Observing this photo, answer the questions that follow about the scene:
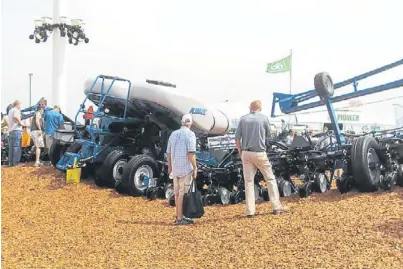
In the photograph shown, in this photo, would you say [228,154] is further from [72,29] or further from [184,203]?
[72,29]

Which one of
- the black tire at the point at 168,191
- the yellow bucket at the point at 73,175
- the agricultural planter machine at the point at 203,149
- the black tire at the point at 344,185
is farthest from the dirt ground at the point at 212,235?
the yellow bucket at the point at 73,175

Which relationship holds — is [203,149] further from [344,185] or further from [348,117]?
[348,117]

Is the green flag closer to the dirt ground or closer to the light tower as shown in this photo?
the light tower

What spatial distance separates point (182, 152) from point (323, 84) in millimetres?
3702

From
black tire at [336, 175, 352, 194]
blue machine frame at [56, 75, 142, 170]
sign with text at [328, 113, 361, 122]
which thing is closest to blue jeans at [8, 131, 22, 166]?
blue machine frame at [56, 75, 142, 170]

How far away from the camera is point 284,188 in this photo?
9266 millimetres

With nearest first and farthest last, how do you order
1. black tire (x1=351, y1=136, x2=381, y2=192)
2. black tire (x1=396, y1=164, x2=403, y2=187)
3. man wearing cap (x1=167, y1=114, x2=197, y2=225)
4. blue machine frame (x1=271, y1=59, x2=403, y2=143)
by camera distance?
man wearing cap (x1=167, y1=114, x2=197, y2=225) → black tire (x1=351, y1=136, x2=381, y2=192) → black tire (x1=396, y1=164, x2=403, y2=187) → blue machine frame (x1=271, y1=59, x2=403, y2=143)

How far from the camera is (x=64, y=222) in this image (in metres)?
7.46

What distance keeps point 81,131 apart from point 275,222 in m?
6.80

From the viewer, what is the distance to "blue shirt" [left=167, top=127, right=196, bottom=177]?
7.23m

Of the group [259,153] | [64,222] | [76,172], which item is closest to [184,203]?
[259,153]

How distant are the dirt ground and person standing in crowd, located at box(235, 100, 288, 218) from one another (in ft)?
0.83

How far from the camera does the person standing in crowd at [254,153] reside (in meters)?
7.08

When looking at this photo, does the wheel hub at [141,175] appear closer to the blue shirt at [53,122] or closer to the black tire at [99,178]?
the black tire at [99,178]
